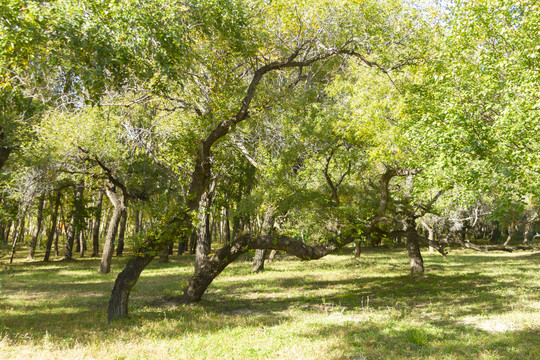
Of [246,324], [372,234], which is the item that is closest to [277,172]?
[372,234]

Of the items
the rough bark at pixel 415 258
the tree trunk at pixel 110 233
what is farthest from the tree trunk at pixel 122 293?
the rough bark at pixel 415 258

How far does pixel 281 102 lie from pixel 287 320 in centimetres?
819

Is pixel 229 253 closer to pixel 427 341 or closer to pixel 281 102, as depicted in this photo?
pixel 281 102

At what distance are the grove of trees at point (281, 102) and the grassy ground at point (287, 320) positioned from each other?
1811mm

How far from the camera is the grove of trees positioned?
8570 mm

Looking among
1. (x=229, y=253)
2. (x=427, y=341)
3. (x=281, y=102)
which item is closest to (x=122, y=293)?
(x=229, y=253)

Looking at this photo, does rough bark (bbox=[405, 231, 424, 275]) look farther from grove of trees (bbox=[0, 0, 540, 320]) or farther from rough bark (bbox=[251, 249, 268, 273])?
rough bark (bbox=[251, 249, 268, 273])

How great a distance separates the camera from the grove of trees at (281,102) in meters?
8.57

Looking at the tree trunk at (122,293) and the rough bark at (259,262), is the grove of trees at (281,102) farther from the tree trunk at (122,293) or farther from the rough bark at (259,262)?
the rough bark at (259,262)

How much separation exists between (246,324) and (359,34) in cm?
1077

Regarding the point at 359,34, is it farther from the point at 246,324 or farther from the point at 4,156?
the point at 4,156

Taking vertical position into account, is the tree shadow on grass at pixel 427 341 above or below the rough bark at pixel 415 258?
below

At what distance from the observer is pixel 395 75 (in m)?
13.9

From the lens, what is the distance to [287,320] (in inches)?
436
